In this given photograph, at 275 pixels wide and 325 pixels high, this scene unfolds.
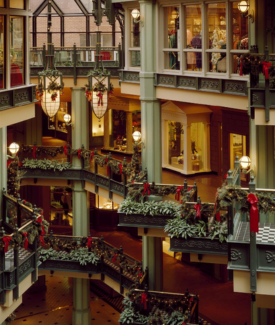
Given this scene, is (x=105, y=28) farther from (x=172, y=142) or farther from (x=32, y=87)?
(x=32, y=87)

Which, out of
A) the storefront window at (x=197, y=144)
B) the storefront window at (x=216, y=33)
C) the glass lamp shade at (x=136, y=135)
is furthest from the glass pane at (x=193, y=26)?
the storefront window at (x=197, y=144)

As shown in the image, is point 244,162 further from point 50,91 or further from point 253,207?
point 50,91

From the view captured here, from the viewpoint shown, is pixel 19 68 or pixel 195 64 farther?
pixel 195 64

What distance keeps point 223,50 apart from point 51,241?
37.6 feet

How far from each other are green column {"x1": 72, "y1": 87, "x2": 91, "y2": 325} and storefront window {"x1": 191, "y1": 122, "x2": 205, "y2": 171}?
460cm

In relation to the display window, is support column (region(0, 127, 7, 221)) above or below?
above

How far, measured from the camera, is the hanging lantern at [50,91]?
23.2m

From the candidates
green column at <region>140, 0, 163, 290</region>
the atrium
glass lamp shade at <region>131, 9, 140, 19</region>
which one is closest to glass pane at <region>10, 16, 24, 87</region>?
the atrium

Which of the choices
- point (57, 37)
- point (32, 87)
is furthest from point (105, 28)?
point (32, 87)

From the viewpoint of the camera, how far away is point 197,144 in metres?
29.2

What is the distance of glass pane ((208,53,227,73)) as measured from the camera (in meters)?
20.4

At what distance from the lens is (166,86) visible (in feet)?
72.9

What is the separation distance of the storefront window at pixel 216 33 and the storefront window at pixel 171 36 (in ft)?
5.10

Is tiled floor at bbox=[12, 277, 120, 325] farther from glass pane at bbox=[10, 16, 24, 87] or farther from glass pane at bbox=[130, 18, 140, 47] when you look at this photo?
glass pane at bbox=[10, 16, 24, 87]
